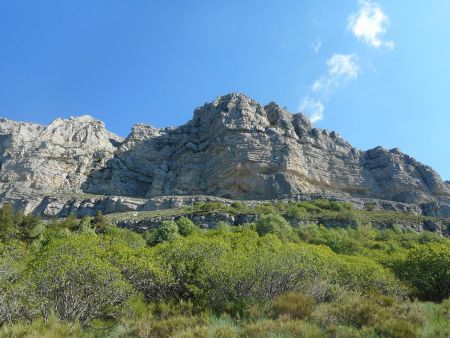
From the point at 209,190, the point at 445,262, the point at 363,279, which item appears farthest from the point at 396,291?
the point at 209,190

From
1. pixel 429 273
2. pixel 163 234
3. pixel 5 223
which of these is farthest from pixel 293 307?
pixel 5 223

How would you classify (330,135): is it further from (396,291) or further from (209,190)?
(396,291)

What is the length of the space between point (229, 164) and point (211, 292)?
74.3 metres

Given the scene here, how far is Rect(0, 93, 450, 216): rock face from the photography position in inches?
3533

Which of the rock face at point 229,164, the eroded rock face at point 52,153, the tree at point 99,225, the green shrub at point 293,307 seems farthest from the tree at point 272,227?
the eroded rock face at point 52,153

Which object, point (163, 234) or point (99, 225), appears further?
point (99, 225)

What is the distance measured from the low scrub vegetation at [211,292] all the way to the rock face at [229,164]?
61694 mm

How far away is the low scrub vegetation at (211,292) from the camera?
10.5m

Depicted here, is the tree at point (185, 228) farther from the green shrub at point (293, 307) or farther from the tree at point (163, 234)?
the green shrub at point (293, 307)

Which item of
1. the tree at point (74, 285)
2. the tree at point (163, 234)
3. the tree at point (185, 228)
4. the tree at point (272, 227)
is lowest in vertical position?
the tree at point (74, 285)

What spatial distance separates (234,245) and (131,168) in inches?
3529

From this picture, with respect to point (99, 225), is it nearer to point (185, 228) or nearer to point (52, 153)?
point (185, 228)

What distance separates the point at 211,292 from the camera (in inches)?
686

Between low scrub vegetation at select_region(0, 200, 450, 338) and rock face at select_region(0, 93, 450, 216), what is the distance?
61.7 metres
